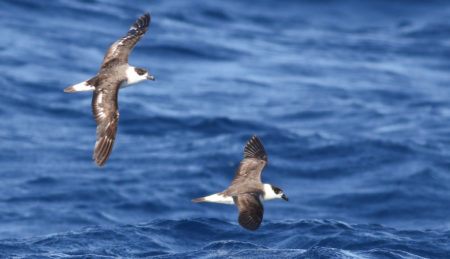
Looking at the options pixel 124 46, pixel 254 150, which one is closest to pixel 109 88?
pixel 124 46

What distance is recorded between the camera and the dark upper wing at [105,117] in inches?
445

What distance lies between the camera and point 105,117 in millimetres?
11695

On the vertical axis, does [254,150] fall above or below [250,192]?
above

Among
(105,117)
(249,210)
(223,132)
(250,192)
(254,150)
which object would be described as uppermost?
(223,132)

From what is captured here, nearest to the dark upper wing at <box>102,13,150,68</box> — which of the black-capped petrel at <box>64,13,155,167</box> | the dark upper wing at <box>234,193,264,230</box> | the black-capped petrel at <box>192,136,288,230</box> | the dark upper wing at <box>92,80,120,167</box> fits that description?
the black-capped petrel at <box>64,13,155,167</box>

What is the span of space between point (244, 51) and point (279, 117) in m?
5.73

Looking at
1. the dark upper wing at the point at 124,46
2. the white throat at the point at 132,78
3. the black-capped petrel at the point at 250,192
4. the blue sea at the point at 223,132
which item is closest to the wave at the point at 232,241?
the blue sea at the point at 223,132

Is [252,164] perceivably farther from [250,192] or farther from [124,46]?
[124,46]

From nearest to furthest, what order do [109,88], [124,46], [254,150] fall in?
[109,88]
[254,150]
[124,46]

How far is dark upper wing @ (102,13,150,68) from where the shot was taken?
1327 cm

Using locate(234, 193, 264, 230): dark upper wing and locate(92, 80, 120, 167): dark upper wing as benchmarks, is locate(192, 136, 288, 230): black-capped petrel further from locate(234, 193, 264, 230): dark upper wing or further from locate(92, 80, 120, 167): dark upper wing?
locate(92, 80, 120, 167): dark upper wing

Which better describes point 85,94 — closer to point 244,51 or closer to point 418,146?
point 244,51

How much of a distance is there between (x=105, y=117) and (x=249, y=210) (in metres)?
2.47

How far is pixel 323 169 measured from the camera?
62.8 feet
